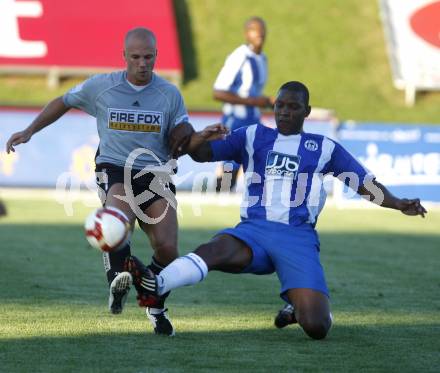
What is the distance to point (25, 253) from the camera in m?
11.3

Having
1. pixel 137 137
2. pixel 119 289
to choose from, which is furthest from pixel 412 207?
pixel 119 289

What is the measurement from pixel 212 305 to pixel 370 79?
21.5m

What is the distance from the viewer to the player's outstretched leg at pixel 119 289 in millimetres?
6090

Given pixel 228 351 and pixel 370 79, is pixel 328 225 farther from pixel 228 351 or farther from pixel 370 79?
pixel 370 79

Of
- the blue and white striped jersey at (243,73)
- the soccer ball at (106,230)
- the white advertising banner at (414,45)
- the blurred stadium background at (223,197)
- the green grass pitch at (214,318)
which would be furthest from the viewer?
the white advertising banner at (414,45)

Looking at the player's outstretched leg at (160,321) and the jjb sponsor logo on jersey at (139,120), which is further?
the jjb sponsor logo on jersey at (139,120)

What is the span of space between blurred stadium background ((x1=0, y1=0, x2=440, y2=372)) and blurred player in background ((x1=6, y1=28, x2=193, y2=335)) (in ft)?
2.20

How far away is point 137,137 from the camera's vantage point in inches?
285

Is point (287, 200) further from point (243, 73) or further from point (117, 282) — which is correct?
point (243, 73)

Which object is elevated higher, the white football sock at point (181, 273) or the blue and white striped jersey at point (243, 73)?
the blue and white striped jersey at point (243, 73)

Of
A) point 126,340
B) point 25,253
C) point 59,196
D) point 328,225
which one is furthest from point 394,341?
point 59,196

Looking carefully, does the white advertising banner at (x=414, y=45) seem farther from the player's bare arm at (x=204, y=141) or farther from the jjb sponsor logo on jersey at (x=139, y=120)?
the player's bare arm at (x=204, y=141)

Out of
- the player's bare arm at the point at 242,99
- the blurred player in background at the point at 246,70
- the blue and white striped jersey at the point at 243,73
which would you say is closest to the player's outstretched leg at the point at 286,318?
the player's bare arm at the point at 242,99

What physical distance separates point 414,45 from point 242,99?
605 inches
